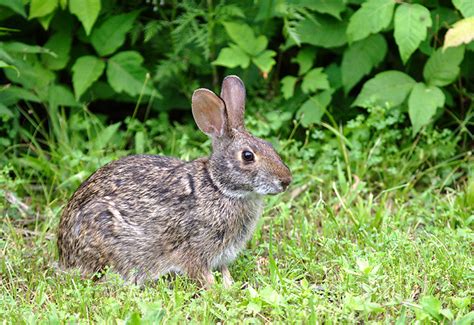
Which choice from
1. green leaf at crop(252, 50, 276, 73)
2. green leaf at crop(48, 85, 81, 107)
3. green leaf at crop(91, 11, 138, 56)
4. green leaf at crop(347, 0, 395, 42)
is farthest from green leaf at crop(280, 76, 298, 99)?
green leaf at crop(48, 85, 81, 107)

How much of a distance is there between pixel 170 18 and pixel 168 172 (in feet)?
7.44

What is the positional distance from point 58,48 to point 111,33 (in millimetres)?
479

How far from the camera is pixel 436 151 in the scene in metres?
6.30

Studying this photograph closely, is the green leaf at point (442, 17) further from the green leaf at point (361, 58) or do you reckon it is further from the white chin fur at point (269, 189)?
the white chin fur at point (269, 189)

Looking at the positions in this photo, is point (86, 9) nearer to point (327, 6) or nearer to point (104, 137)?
point (104, 137)

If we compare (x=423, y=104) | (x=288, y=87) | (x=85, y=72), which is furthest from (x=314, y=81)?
(x=85, y=72)

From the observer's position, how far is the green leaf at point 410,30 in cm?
576

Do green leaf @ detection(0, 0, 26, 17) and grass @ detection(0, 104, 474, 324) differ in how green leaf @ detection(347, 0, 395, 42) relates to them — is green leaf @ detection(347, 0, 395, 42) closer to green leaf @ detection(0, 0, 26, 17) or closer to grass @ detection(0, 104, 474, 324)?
grass @ detection(0, 104, 474, 324)

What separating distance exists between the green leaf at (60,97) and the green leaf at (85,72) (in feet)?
0.74

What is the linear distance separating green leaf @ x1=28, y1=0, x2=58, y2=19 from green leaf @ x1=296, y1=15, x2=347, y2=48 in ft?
6.11

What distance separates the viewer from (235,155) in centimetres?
487

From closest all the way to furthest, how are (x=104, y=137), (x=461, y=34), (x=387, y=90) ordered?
(x=461, y=34), (x=387, y=90), (x=104, y=137)

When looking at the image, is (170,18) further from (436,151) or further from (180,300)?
(180,300)

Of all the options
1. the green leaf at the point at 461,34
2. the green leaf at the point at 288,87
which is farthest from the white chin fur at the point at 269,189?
the green leaf at the point at 288,87
